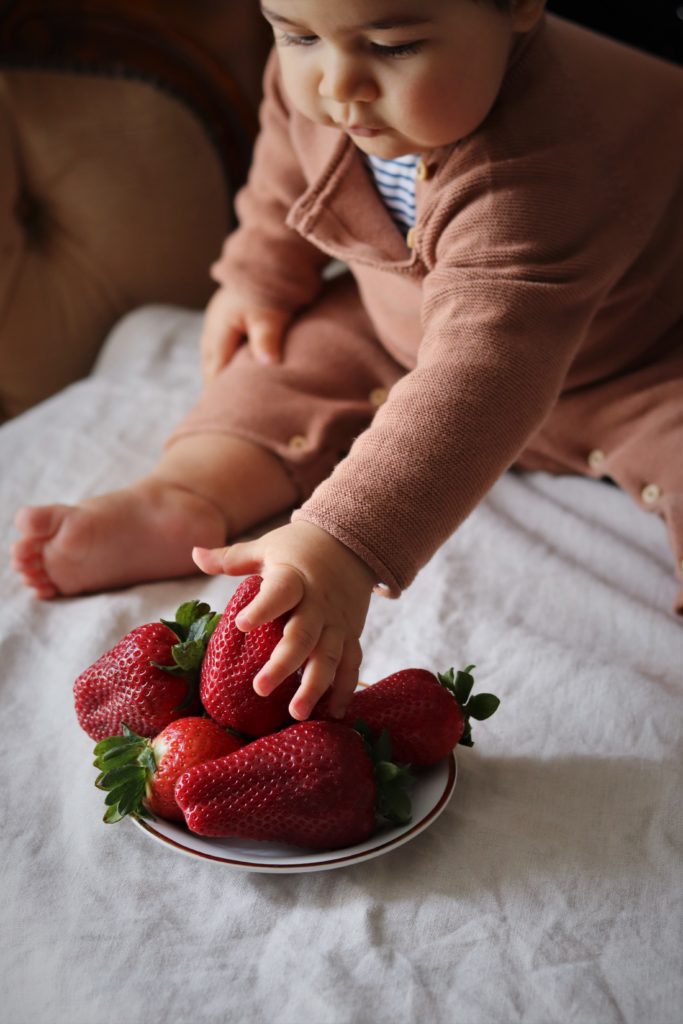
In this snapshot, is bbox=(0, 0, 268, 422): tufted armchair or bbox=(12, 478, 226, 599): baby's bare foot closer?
bbox=(12, 478, 226, 599): baby's bare foot

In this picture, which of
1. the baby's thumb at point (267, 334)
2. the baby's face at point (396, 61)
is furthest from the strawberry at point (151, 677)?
the baby's thumb at point (267, 334)

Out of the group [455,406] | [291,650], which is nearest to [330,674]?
[291,650]

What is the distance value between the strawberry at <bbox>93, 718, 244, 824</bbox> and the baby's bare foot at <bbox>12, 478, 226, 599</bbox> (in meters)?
0.29

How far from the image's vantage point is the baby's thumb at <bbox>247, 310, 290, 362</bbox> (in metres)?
1.07

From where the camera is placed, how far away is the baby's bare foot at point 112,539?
0.86 m

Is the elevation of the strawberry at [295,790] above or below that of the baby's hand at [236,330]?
above

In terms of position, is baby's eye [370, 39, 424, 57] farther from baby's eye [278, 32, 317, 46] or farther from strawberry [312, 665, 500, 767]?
strawberry [312, 665, 500, 767]

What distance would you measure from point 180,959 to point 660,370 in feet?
2.11

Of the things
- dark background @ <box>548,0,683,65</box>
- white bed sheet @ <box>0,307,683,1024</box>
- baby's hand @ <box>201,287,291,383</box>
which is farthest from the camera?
dark background @ <box>548,0,683,65</box>

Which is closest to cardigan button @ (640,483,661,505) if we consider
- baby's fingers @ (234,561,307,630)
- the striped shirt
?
the striped shirt

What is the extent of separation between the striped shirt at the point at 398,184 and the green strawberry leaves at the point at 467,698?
46 centimetres

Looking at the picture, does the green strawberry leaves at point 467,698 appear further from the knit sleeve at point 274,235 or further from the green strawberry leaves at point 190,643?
the knit sleeve at point 274,235

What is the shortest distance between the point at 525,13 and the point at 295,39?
0.59ft

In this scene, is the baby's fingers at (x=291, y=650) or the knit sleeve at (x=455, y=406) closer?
the baby's fingers at (x=291, y=650)
